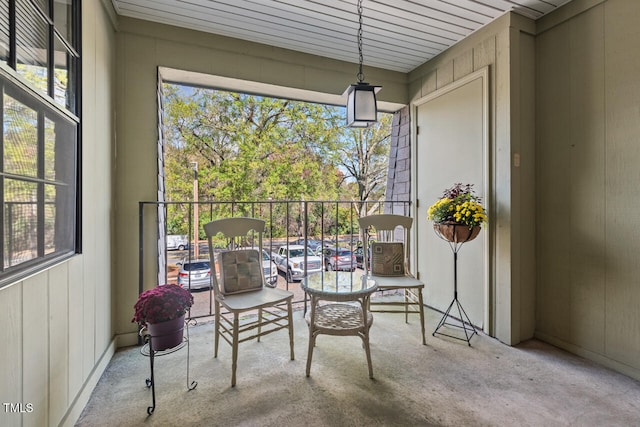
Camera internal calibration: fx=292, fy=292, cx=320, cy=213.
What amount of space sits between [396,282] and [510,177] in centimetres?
123

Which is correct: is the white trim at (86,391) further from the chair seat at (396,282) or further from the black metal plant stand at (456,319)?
the black metal plant stand at (456,319)

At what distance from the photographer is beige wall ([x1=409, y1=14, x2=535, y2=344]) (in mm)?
2322

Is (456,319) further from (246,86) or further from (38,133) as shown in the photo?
(38,133)

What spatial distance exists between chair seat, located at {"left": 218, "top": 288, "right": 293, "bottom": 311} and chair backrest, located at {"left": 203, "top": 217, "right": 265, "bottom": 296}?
0.06 metres

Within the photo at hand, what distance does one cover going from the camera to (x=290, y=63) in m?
2.90

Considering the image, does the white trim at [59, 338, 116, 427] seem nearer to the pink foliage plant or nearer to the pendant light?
the pink foliage plant

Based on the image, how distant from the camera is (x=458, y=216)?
2.29 meters

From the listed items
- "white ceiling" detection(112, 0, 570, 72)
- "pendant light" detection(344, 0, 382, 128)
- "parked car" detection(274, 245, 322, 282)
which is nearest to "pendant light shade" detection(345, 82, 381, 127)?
"pendant light" detection(344, 0, 382, 128)

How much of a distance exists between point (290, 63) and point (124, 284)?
248 centimetres

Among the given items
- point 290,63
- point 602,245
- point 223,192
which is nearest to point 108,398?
point 290,63

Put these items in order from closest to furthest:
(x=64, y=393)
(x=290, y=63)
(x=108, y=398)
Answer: (x=64, y=393) < (x=108, y=398) < (x=290, y=63)

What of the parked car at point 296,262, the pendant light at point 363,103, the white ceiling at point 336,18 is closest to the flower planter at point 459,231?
the pendant light at point 363,103

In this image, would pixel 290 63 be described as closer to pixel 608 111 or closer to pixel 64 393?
pixel 608 111

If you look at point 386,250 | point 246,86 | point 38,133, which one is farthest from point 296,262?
point 38,133
